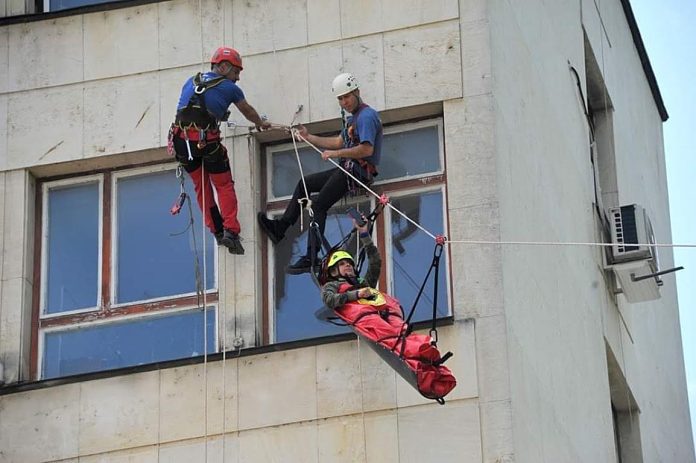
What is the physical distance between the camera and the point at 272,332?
1911cm

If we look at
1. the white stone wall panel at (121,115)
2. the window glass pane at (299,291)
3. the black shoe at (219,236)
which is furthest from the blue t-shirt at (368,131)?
the white stone wall panel at (121,115)

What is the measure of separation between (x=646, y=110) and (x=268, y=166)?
1175 cm

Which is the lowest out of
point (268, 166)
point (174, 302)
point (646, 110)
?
point (174, 302)

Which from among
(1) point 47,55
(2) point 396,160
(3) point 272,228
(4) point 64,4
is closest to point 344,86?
(2) point 396,160

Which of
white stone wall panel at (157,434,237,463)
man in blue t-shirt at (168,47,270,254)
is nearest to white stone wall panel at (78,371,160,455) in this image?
white stone wall panel at (157,434,237,463)

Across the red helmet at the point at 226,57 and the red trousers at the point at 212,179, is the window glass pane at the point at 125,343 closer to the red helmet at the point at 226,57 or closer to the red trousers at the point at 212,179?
the red trousers at the point at 212,179

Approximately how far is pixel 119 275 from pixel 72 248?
623 mm

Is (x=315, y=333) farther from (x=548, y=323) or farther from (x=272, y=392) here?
(x=548, y=323)

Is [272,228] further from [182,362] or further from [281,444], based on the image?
[281,444]

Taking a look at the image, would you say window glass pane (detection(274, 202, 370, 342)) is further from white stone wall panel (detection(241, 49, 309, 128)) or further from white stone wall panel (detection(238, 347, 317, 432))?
white stone wall panel (detection(241, 49, 309, 128))

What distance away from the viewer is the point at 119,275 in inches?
781

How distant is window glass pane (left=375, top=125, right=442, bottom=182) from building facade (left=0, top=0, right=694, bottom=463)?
20 millimetres

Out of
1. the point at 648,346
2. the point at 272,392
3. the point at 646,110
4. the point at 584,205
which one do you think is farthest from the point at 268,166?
the point at 646,110

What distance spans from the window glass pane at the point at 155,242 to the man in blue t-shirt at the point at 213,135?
19.2 inches
